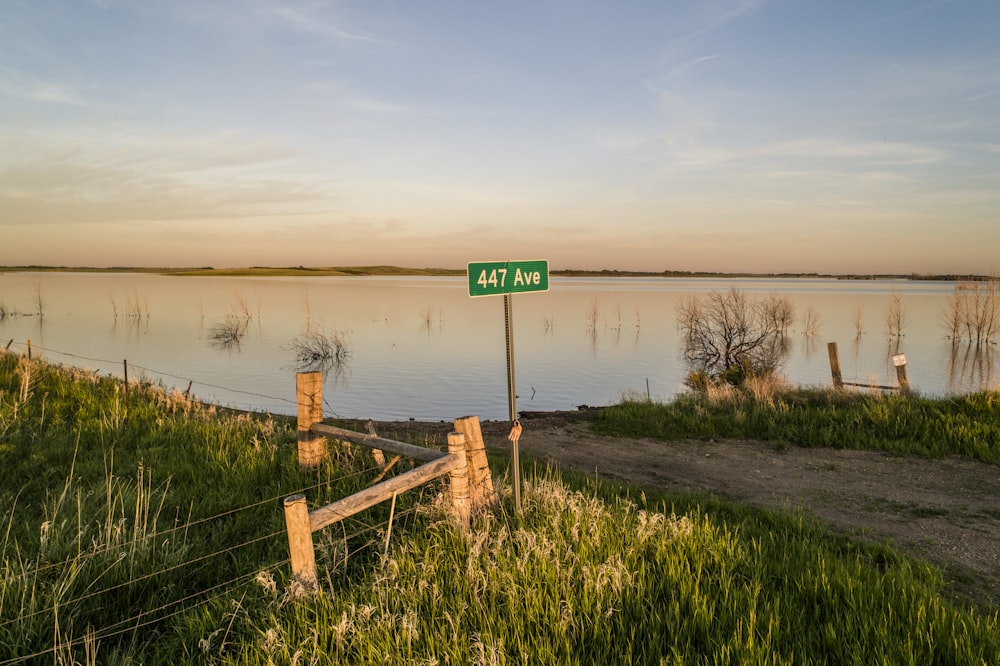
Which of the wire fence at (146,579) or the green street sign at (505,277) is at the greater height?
the green street sign at (505,277)

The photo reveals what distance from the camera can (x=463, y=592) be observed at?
13.6ft

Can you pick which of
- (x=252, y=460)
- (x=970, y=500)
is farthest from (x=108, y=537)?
(x=970, y=500)

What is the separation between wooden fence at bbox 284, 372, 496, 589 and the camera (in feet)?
13.5

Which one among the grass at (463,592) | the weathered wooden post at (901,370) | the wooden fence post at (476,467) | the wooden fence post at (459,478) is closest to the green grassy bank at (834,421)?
the weathered wooden post at (901,370)

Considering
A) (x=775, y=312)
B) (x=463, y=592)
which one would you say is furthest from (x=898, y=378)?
(x=775, y=312)

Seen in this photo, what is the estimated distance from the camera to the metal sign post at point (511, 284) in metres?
5.40

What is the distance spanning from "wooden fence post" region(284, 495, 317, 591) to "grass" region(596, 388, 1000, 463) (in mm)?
9619

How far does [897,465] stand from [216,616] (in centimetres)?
1057

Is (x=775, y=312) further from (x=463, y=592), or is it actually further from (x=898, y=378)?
(x=463, y=592)

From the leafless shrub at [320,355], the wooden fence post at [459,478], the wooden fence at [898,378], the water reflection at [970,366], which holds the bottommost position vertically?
the water reflection at [970,366]

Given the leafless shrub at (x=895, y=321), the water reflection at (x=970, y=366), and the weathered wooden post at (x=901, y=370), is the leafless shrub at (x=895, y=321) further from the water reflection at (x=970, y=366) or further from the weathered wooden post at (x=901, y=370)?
the weathered wooden post at (x=901, y=370)

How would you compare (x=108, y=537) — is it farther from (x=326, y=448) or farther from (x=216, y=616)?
(x=326, y=448)

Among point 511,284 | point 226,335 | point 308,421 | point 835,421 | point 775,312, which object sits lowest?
point 835,421

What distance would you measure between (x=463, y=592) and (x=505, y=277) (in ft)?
9.46
